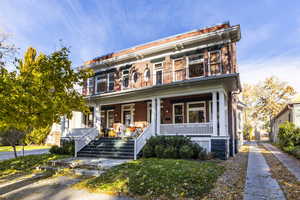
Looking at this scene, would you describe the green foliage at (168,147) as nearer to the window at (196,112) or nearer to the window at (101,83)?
the window at (196,112)

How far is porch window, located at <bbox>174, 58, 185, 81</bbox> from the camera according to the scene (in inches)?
520

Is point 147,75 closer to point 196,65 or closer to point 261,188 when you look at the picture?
point 196,65

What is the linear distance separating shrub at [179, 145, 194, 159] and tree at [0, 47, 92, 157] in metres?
5.35

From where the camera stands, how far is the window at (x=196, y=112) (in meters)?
12.7

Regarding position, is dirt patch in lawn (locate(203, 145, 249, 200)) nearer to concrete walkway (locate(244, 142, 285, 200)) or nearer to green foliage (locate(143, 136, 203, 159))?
concrete walkway (locate(244, 142, 285, 200))

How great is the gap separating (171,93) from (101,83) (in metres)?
8.56

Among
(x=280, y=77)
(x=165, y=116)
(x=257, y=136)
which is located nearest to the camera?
(x=165, y=116)

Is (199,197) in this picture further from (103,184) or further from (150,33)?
(150,33)

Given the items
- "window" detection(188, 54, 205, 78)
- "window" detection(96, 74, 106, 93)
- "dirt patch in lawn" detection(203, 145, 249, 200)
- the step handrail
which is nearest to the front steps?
the step handrail

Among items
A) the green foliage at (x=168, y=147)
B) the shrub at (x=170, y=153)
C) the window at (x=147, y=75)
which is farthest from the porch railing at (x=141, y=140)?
the window at (x=147, y=75)

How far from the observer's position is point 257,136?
124 feet

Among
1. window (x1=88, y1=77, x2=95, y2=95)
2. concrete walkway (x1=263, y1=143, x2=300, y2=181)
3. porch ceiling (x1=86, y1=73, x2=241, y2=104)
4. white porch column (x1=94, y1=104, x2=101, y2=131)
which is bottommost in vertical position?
concrete walkway (x1=263, y1=143, x2=300, y2=181)

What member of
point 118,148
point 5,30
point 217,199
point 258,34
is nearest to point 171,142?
point 118,148

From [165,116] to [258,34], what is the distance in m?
9.29
